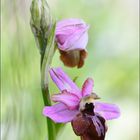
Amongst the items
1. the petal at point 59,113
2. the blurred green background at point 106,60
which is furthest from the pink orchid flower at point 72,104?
the blurred green background at point 106,60

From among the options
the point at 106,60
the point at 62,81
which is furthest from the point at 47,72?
the point at 106,60

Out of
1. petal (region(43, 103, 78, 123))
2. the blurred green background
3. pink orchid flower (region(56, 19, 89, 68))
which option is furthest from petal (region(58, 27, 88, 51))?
the blurred green background

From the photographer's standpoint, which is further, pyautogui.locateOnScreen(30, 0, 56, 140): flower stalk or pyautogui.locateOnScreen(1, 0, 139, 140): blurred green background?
pyautogui.locateOnScreen(1, 0, 139, 140): blurred green background

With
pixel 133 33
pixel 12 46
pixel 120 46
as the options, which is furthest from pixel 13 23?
pixel 133 33

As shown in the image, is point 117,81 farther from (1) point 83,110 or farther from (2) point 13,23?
(1) point 83,110

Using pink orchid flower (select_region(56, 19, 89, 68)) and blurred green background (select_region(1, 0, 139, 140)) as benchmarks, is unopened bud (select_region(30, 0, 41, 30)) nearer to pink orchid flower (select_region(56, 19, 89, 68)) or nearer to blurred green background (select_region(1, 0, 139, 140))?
pink orchid flower (select_region(56, 19, 89, 68))

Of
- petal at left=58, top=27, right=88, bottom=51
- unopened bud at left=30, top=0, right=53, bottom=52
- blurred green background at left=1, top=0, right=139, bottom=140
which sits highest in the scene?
unopened bud at left=30, top=0, right=53, bottom=52

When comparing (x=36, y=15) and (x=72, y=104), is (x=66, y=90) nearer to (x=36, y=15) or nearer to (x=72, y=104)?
(x=72, y=104)
